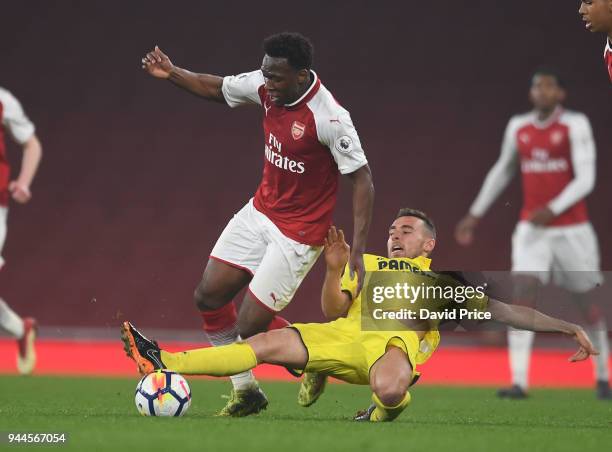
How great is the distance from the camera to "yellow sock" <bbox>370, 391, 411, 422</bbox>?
4.96 metres

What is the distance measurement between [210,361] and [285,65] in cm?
157

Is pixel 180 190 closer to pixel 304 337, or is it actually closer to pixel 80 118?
pixel 80 118


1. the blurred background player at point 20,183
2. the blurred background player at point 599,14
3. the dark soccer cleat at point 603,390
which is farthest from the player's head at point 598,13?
the blurred background player at point 20,183

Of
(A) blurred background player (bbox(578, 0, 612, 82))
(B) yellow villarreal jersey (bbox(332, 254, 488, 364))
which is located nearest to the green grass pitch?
(B) yellow villarreal jersey (bbox(332, 254, 488, 364))

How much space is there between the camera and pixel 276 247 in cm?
582

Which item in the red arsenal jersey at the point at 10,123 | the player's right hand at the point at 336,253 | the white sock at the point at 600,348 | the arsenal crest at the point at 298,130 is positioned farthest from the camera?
the red arsenal jersey at the point at 10,123

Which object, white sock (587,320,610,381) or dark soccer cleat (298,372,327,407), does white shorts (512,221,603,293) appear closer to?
white sock (587,320,610,381)

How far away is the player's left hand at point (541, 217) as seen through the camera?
841 centimetres

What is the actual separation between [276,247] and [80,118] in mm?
8859

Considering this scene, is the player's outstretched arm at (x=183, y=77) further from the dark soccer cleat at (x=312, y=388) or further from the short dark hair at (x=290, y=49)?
the dark soccer cleat at (x=312, y=388)

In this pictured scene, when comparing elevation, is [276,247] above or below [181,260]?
below

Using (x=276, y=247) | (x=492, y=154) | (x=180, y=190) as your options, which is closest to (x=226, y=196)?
(x=180, y=190)

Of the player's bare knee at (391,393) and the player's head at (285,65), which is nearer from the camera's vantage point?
the player's bare knee at (391,393)

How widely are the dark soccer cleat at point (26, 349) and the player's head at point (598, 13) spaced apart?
4.98 meters
